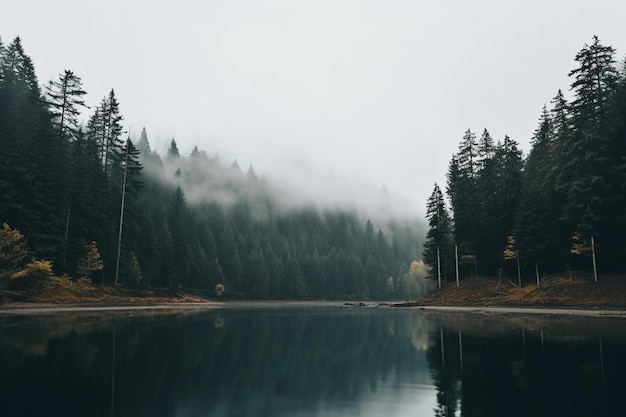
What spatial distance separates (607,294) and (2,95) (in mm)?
89857

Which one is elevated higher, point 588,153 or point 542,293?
point 588,153

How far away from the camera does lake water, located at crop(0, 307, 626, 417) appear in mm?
10438

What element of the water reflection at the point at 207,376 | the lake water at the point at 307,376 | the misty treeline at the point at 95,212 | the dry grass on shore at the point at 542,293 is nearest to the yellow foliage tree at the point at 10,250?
the misty treeline at the point at 95,212

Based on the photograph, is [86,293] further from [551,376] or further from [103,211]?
[551,376]

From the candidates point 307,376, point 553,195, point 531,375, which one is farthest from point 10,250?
point 553,195

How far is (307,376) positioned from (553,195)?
6027cm

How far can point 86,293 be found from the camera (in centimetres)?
5838

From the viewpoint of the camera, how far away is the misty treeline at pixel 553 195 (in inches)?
2056

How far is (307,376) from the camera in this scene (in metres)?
15.0

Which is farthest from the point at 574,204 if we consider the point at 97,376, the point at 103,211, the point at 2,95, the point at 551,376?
the point at 2,95

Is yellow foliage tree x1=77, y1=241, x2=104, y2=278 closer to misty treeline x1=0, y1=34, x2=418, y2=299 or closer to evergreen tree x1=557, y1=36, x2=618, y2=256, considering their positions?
misty treeline x1=0, y1=34, x2=418, y2=299

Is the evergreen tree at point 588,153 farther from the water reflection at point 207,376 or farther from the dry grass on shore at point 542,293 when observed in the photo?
the water reflection at point 207,376

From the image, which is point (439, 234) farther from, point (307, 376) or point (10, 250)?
point (307, 376)

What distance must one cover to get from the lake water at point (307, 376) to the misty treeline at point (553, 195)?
33.4m
